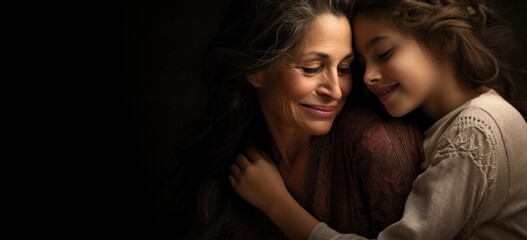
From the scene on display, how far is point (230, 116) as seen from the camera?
184 centimetres

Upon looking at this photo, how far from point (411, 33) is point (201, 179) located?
0.84 metres

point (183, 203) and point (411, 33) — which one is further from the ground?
point (411, 33)

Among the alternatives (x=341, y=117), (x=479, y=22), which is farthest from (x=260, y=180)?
(x=479, y=22)

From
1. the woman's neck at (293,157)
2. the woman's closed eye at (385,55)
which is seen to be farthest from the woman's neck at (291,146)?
the woman's closed eye at (385,55)

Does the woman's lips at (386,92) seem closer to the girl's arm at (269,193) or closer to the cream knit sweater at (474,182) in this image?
the cream knit sweater at (474,182)

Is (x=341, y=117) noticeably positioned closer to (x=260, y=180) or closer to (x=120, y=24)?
(x=260, y=180)

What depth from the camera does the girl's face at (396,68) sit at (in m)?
1.56

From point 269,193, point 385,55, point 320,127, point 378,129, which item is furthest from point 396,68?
point 269,193

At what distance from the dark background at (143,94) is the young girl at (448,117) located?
0.79 m

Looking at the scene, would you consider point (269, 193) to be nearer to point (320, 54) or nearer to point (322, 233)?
point (322, 233)

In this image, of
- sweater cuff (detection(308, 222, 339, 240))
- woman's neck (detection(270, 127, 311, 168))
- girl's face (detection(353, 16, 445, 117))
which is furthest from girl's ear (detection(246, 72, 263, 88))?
sweater cuff (detection(308, 222, 339, 240))

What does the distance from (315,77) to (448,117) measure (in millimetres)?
371

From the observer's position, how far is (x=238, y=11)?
1.75 m

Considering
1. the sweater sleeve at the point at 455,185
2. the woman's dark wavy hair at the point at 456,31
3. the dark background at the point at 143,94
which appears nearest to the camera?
the sweater sleeve at the point at 455,185
